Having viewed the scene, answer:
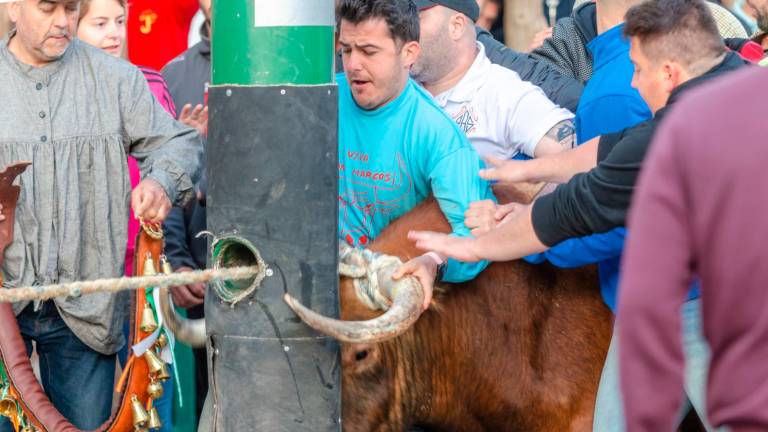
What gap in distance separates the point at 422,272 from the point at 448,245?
0.44 ft

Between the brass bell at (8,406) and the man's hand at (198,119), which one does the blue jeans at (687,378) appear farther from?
the man's hand at (198,119)

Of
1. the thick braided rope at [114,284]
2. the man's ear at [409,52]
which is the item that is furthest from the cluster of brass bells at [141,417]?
the man's ear at [409,52]

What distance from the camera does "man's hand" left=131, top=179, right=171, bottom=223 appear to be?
3.81 metres

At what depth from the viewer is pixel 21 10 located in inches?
160

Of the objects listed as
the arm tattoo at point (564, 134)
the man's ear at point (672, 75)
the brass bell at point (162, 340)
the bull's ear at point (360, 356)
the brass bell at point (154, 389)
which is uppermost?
the man's ear at point (672, 75)

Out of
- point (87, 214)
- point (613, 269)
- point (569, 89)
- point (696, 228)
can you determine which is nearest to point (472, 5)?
point (569, 89)

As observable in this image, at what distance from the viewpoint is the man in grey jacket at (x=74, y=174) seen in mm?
4035

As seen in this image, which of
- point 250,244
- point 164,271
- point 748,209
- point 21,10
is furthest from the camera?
point 21,10

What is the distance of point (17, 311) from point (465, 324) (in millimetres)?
1519

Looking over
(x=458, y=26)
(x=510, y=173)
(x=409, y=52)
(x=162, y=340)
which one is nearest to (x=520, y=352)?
(x=510, y=173)

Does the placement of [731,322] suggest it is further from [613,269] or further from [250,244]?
[613,269]

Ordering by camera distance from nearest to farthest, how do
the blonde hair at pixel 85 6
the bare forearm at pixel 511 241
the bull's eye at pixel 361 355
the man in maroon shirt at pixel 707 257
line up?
the man in maroon shirt at pixel 707 257 → the bare forearm at pixel 511 241 → the bull's eye at pixel 361 355 → the blonde hair at pixel 85 6

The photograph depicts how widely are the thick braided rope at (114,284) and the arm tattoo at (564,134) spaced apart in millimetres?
1683

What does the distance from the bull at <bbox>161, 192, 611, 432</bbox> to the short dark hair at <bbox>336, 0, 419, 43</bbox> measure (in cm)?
58
